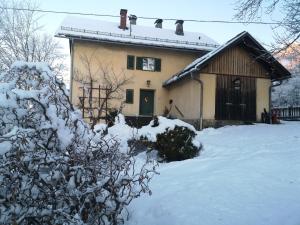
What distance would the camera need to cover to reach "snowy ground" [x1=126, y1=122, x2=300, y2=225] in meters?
4.91

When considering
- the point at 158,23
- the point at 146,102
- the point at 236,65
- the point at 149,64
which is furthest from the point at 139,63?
the point at 236,65

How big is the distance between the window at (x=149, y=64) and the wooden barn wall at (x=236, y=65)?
550cm

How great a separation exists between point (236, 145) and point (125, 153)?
7.61m

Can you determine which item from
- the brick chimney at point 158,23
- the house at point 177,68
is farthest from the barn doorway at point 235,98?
the brick chimney at point 158,23

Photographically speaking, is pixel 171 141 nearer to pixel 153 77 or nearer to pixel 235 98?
pixel 235 98

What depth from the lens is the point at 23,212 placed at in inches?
147

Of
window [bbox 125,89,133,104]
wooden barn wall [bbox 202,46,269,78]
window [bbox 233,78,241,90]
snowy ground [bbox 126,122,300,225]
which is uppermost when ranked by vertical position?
wooden barn wall [bbox 202,46,269,78]

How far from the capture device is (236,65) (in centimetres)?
1888

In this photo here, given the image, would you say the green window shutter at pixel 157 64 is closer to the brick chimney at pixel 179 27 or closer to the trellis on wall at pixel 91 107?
the trellis on wall at pixel 91 107

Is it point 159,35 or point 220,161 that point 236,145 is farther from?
point 159,35

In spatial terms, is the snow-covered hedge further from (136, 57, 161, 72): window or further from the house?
(136, 57, 161, 72): window

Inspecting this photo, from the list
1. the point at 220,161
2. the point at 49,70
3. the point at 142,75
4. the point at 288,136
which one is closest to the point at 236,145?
the point at 288,136

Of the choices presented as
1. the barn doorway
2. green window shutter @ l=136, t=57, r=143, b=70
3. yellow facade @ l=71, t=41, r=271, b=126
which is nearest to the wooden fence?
the barn doorway

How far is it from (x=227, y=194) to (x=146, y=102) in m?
17.7
